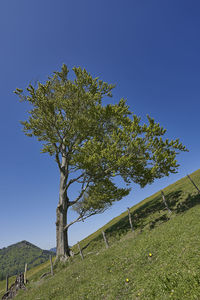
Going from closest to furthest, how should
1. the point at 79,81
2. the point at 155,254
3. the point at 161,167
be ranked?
1. the point at 155,254
2. the point at 161,167
3. the point at 79,81

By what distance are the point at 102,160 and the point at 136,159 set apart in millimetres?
3972

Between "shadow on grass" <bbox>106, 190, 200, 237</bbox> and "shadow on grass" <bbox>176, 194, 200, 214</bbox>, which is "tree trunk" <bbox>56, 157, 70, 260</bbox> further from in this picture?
"shadow on grass" <bbox>176, 194, 200, 214</bbox>

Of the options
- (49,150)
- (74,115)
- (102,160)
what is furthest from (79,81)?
(102,160)

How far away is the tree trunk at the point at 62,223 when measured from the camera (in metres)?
20.3

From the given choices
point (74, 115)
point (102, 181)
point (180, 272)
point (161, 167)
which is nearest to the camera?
point (180, 272)

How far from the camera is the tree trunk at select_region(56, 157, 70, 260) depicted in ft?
66.6

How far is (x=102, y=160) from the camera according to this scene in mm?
18172

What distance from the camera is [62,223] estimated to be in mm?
21047

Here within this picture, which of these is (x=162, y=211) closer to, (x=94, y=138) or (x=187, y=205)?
(x=187, y=205)

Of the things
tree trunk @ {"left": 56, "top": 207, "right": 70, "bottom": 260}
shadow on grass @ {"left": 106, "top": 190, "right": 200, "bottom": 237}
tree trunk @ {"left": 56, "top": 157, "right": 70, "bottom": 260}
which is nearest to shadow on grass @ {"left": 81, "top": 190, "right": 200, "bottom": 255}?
shadow on grass @ {"left": 106, "top": 190, "right": 200, "bottom": 237}

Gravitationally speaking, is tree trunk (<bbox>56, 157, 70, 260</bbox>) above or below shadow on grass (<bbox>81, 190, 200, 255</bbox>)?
above

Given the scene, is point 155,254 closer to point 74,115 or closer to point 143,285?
point 143,285

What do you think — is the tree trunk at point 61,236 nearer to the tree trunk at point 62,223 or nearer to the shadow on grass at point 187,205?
the tree trunk at point 62,223

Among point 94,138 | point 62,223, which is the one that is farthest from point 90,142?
point 62,223
